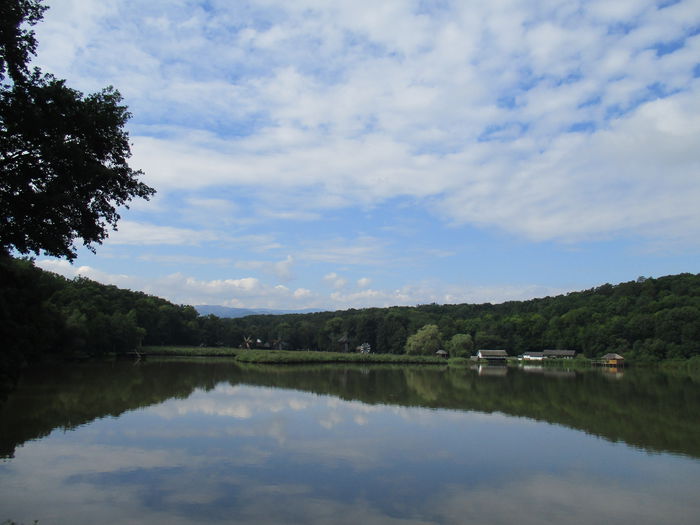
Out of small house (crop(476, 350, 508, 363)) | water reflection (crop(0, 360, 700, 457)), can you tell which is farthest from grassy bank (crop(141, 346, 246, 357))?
small house (crop(476, 350, 508, 363))

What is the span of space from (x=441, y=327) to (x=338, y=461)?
80.7 meters

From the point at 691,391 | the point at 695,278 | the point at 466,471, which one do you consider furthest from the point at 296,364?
the point at 695,278

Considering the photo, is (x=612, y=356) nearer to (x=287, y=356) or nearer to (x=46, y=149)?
(x=287, y=356)

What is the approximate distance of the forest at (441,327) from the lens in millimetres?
58497

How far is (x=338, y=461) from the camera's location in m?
12.3

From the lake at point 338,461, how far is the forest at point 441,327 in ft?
107

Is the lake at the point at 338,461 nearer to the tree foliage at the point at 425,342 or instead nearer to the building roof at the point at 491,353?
the tree foliage at the point at 425,342

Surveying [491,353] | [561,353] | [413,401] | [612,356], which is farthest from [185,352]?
[561,353]

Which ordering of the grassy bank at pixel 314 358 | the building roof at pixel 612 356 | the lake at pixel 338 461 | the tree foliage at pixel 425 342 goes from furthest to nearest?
1. the tree foliage at pixel 425 342
2. the building roof at pixel 612 356
3. the grassy bank at pixel 314 358
4. the lake at pixel 338 461

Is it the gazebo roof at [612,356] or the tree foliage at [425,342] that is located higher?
the tree foliage at [425,342]

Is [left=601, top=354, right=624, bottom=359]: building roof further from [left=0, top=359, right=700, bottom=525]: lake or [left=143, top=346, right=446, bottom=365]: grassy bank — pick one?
[left=0, top=359, right=700, bottom=525]: lake

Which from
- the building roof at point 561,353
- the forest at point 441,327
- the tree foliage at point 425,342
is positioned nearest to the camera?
the forest at point 441,327

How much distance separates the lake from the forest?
107 ft

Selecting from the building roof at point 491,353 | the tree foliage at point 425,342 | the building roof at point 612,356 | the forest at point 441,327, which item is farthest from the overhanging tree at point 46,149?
the building roof at point 491,353
